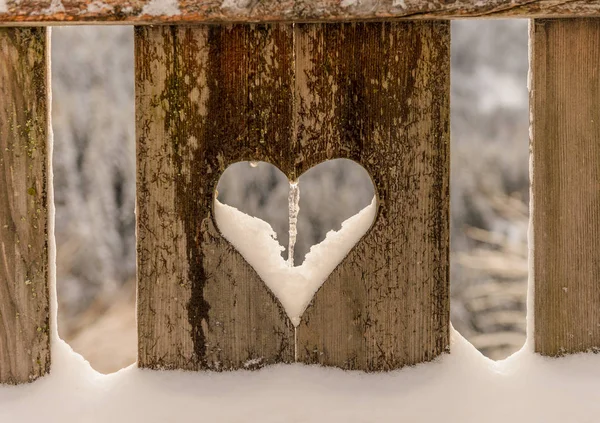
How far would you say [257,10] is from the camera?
3.84 feet

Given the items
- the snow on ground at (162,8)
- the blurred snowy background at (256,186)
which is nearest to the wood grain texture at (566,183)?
the snow on ground at (162,8)

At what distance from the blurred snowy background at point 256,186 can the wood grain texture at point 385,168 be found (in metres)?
1.98

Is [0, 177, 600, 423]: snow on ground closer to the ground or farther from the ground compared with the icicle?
closer to the ground

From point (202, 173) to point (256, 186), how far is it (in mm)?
2161

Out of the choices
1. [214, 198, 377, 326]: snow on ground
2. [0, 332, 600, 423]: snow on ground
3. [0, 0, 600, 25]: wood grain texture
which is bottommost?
[0, 332, 600, 423]: snow on ground

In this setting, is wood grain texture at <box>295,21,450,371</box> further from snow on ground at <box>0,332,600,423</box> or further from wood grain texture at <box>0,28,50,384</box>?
wood grain texture at <box>0,28,50,384</box>

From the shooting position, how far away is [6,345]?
129 centimetres

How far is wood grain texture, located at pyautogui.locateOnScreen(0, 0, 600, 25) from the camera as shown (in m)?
1.16

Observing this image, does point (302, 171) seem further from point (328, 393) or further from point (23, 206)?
point (23, 206)

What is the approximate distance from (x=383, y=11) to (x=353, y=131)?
0.76 ft

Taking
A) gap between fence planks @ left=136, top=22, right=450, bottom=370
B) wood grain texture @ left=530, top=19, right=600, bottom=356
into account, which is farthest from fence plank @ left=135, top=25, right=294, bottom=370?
wood grain texture @ left=530, top=19, right=600, bottom=356

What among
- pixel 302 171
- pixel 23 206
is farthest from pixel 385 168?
pixel 23 206

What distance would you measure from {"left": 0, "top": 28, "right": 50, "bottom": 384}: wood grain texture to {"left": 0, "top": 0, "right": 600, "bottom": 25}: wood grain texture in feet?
0.32

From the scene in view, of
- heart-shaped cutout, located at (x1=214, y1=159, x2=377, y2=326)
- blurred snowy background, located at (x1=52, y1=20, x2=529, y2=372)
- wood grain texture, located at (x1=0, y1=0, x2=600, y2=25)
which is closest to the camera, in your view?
wood grain texture, located at (x1=0, y1=0, x2=600, y2=25)
